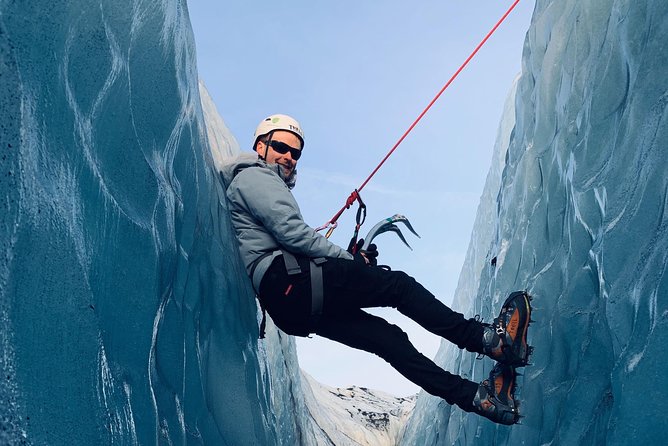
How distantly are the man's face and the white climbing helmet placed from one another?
0.03 m

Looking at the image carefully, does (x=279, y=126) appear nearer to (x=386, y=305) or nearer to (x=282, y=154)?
(x=282, y=154)

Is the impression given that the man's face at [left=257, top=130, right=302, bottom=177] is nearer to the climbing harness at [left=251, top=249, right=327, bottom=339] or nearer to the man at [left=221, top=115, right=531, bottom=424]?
the man at [left=221, top=115, right=531, bottom=424]

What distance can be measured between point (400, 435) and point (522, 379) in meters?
6.86

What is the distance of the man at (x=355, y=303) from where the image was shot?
9.06ft

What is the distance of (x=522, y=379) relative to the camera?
12.6ft

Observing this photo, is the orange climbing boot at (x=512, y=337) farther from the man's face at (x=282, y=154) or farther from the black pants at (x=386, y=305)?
the man's face at (x=282, y=154)

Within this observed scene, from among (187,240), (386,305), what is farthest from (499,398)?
(187,240)

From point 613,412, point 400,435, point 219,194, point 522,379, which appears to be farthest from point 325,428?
point 613,412

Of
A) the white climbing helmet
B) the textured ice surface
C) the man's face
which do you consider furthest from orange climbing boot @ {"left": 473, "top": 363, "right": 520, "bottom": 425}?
the white climbing helmet

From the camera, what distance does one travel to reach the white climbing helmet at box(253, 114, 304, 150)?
131 inches

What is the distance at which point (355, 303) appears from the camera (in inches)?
115

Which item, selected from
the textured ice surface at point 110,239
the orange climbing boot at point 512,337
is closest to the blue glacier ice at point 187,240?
the textured ice surface at point 110,239

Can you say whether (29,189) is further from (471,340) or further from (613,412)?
(613,412)

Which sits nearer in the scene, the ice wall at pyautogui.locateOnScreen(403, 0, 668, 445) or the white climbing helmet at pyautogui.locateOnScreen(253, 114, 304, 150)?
the ice wall at pyautogui.locateOnScreen(403, 0, 668, 445)
